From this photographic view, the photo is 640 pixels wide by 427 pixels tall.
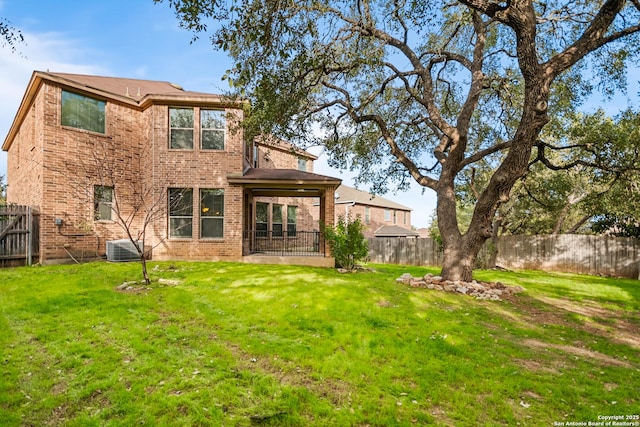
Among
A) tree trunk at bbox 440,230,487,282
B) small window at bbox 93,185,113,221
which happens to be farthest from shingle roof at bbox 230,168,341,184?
tree trunk at bbox 440,230,487,282

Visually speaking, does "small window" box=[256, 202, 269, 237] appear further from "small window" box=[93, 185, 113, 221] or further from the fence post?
the fence post

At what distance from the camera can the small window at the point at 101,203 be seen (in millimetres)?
11781

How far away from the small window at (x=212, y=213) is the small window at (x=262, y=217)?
16.8ft

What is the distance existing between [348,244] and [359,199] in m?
17.9

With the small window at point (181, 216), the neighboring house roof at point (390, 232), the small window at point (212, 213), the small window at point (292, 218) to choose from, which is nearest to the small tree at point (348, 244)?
the small window at point (212, 213)

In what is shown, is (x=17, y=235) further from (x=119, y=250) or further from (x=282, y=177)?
(x=282, y=177)

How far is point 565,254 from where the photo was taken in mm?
15750

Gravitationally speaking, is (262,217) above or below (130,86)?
below

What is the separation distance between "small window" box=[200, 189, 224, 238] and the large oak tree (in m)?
4.11

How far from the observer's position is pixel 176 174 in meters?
12.4

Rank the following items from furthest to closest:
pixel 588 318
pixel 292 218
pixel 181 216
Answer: pixel 292 218 < pixel 181 216 < pixel 588 318

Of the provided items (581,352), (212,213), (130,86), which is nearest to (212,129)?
(212,213)

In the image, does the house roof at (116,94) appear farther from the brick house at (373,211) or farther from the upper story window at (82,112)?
the brick house at (373,211)

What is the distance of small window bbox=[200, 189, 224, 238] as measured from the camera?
497 inches
